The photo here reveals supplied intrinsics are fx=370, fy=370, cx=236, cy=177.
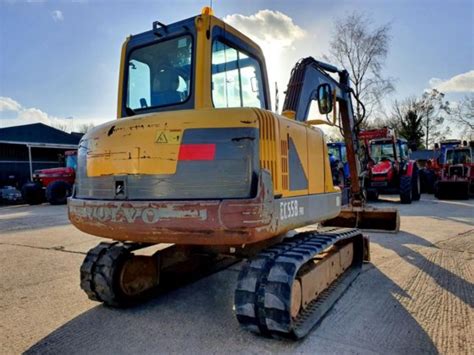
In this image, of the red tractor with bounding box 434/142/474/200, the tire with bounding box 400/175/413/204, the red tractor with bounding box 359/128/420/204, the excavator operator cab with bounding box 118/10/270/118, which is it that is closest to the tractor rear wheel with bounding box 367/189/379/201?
the red tractor with bounding box 359/128/420/204

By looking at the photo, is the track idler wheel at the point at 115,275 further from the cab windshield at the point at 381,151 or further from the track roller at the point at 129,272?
the cab windshield at the point at 381,151

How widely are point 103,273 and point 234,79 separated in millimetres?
2335

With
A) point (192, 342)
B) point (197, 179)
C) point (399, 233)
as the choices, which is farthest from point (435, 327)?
point (399, 233)

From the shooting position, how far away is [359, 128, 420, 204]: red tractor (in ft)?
44.8

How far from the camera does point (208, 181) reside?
2863 millimetres

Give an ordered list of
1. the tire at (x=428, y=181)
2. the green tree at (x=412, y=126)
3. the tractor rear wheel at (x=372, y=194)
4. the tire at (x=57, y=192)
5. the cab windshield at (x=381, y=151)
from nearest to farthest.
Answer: the tractor rear wheel at (x=372, y=194)
the cab windshield at (x=381, y=151)
the tire at (x=57, y=192)
the tire at (x=428, y=181)
the green tree at (x=412, y=126)

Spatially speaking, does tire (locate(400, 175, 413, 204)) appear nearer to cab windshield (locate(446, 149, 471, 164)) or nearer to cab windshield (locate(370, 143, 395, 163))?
cab windshield (locate(370, 143, 395, 163))

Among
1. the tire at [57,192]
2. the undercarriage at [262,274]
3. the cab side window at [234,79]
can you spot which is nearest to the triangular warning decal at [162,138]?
the cab side window at [234,79]

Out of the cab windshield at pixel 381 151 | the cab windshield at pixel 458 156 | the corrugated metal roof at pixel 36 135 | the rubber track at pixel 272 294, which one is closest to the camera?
the rubber track at pixel 272 294

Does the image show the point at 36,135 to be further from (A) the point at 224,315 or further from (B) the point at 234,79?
(A) the point at 224,315

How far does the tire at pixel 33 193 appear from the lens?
A: 1817cm

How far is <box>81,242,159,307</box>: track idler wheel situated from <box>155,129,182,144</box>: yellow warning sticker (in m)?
1.54

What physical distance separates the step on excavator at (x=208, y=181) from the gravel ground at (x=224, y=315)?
0.22 metres

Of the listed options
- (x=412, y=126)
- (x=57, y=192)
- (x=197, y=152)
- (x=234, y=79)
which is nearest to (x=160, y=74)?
(x=234, y=79)
